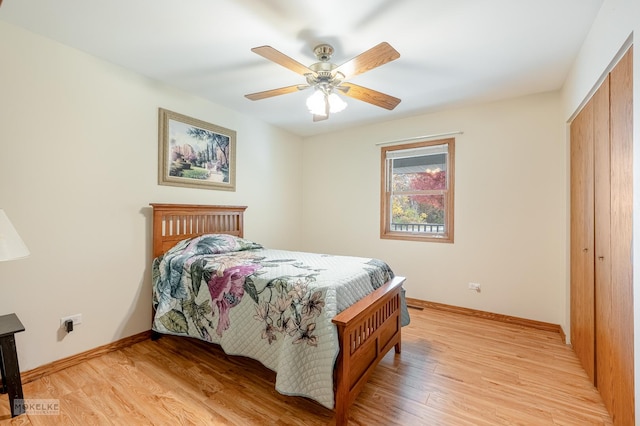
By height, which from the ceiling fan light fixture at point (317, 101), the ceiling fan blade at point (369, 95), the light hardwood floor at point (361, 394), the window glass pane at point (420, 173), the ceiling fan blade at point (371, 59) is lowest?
the light hardwood floor at point (361, 394)

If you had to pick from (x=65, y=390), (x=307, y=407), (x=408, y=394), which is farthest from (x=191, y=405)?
(x=408, y=394)

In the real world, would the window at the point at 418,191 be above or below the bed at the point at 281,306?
above

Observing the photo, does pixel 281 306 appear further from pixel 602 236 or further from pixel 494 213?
pixel 494 213

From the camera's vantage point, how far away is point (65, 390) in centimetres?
198

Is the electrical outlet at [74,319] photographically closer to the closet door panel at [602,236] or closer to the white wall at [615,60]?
the white wall at [615,60]

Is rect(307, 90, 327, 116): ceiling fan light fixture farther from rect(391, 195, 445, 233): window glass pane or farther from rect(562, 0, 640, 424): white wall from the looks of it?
rect(391, 195, 445, 233): window glass pane

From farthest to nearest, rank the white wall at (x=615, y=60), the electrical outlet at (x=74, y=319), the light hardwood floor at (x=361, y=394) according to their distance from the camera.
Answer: the electrical outlet at (x=74, y=319)
the light hardwood floor at (x=361, y=394)
the white wall at (x=615, y=60)

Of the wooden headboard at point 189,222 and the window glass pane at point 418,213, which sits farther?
the window glass pane at point 418,213

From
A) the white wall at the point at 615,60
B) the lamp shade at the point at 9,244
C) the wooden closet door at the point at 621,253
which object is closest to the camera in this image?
the white wall at the point at 615,60

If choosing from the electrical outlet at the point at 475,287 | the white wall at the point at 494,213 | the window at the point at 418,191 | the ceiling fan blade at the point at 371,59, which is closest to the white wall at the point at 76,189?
the ceiling fan blade at the point at 371,59

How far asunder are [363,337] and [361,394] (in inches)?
16.1

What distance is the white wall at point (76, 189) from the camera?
204 centimetres

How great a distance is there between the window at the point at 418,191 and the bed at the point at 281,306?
1.47 m

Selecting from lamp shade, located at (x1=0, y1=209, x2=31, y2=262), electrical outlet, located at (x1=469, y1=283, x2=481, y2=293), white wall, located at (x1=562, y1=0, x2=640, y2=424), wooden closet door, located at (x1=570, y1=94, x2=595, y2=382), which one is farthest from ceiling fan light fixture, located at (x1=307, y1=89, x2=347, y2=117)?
electrical outlet, located at (x1=469, y1=283, x2=481, y2=293)
